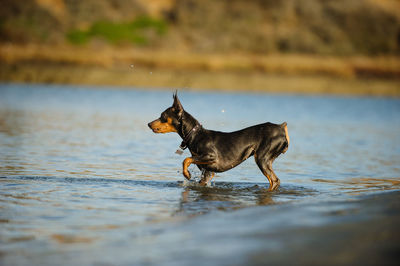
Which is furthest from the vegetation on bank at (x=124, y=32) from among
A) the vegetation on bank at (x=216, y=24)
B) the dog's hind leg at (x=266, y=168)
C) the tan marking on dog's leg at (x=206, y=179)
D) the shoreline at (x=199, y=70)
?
the dog's hind leg at (x=266, y=168)

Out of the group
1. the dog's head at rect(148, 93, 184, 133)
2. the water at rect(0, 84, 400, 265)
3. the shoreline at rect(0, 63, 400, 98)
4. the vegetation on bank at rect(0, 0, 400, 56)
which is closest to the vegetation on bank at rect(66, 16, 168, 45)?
the vegetation on bank at rect(0, 0, 400, 56)

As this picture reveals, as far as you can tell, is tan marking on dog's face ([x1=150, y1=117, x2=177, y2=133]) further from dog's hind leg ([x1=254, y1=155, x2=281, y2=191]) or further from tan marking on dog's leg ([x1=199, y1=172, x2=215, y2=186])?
dog's hind leg ([x1=254, y1=155, x2=281, y2=191])

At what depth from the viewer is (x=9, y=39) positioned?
83.9 meters

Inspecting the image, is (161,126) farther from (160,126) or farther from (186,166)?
(186,166)

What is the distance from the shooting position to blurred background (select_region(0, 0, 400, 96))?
74562mm

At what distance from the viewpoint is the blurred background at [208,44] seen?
245 feet

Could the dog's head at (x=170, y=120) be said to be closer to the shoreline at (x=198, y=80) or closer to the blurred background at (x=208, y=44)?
the shoreline at (x=198, y=80)

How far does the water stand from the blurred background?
50486 millimetres

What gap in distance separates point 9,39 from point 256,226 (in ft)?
271

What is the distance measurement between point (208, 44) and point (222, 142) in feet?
293

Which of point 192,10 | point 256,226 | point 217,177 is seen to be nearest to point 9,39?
point 192,10

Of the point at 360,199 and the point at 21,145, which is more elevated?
the point at 21,145

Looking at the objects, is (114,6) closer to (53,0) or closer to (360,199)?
(53,0)

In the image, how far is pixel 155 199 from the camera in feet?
33.9
